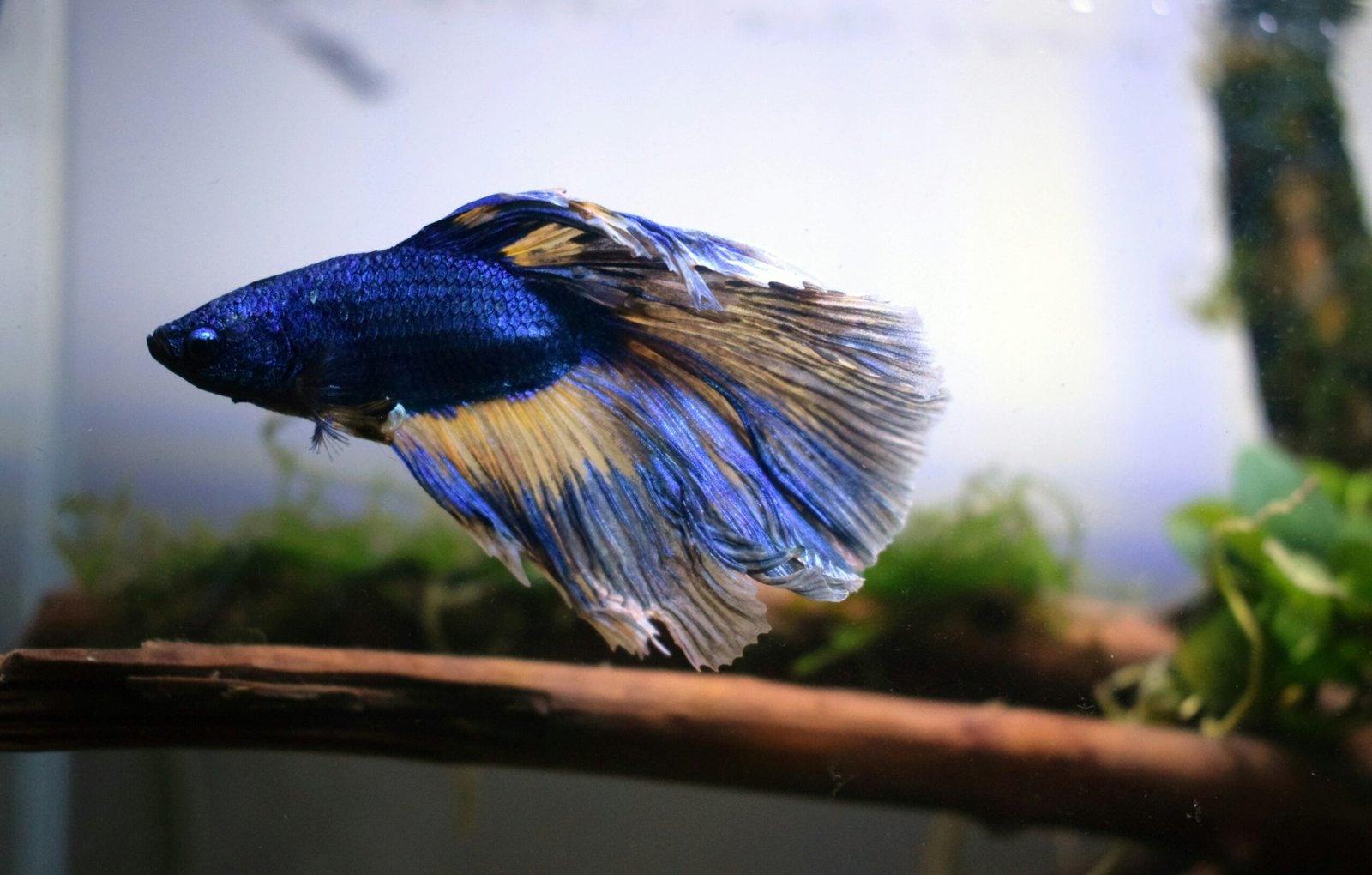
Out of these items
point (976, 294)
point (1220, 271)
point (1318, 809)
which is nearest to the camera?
point (976, 294)

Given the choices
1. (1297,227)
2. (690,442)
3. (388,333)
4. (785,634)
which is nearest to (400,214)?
(388,333)

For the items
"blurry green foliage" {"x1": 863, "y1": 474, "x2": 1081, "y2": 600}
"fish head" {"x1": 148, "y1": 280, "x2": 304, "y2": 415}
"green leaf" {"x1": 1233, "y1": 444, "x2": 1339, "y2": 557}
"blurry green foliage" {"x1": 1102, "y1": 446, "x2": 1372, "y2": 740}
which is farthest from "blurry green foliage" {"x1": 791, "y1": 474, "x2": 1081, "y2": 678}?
"fish head" {"x1": 148, "y1": 280, "x2": 304, "y2": 415}

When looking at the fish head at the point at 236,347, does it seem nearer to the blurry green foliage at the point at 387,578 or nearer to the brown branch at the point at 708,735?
the blurry green foliage at the point at 387,578

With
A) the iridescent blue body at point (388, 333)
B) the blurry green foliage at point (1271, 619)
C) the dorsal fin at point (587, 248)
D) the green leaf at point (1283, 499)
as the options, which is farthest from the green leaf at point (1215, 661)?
the iridescent blue body at point (388, 333)

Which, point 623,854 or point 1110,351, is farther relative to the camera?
point 1110,351

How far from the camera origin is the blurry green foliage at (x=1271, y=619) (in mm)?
997

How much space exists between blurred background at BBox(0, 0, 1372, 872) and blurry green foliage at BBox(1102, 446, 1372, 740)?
29cm

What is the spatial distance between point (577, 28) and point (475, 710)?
0.70 meters

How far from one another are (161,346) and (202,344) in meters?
0.03

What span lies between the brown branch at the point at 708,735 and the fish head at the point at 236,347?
30 centimetres

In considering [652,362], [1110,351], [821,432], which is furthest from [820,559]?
[1110,351]

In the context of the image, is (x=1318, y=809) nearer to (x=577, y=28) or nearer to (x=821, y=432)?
(x=821, y=432)

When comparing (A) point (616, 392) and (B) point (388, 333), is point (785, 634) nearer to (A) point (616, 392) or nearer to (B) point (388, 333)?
(A) point (616, 392)

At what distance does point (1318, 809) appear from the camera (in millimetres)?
968
